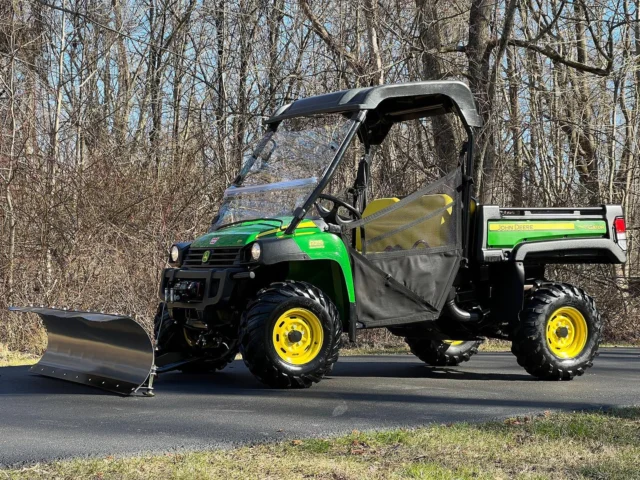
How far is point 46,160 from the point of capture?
1588 centimetres

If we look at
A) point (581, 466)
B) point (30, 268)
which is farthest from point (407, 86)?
point (30, 268)

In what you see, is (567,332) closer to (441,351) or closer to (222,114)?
(441,351)

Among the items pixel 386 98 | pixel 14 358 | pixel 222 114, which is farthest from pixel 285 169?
pixel 222 114

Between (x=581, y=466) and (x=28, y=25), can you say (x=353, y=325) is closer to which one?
(x=581, y=466)

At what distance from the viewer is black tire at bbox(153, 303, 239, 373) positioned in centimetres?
975

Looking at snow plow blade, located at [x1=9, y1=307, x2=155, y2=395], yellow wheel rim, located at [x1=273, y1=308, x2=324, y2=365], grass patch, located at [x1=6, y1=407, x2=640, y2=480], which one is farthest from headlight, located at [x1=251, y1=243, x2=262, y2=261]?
grass patch, located at [x1=6, y1=407, x2=640, y2=480]

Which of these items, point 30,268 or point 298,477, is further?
point 30,268

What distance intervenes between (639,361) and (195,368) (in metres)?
5.92

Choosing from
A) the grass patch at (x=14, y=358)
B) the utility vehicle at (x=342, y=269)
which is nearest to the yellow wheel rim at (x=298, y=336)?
the utility vehicle at (x=342, y=269)

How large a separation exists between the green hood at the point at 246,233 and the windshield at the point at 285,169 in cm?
20

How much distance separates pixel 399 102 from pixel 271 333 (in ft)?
10.3

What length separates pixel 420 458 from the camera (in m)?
5.89

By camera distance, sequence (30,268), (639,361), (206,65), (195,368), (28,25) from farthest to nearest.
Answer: (206,65) → (28,25) → (30,268) → (639,361) → (195,368)

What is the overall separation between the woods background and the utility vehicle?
514 centimetres
